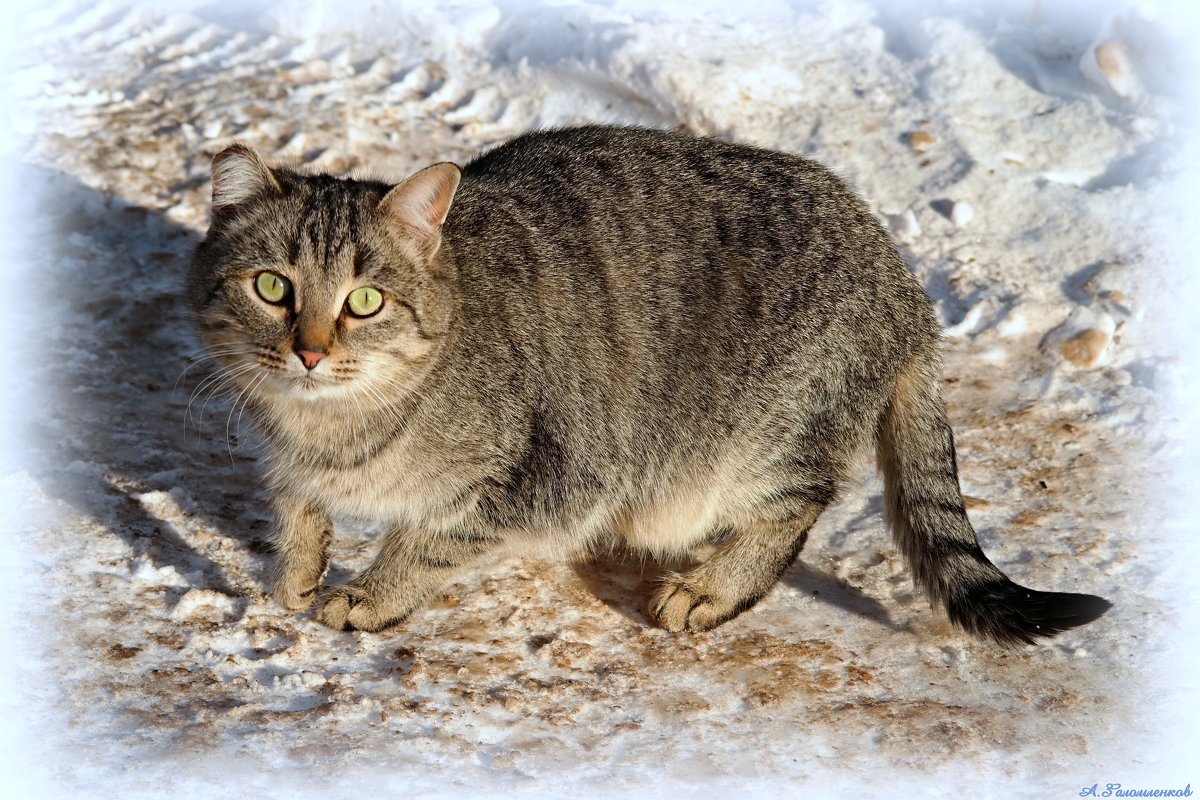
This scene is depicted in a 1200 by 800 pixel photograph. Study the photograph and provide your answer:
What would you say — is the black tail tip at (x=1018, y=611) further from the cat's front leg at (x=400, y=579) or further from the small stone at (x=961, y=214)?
the small stone at (x=961, y=214)

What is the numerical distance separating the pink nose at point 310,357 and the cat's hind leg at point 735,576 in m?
1.24

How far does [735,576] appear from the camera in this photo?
367cm

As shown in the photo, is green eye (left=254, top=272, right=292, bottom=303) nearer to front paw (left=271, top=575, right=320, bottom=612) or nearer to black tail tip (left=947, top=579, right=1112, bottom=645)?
front paw (left=271, top=575, right=320, bottom=612)

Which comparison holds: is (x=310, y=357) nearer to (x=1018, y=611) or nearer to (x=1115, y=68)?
(x=1018, y=611)

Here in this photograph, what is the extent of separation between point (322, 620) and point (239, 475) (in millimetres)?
900

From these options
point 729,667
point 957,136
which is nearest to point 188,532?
point 729,667

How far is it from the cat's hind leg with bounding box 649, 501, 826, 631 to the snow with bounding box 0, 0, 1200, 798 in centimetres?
7

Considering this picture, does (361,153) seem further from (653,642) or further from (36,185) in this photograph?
(653,642)

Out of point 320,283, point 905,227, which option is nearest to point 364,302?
point 320,283

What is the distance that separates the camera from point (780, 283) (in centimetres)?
369

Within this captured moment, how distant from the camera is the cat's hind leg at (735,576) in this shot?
359cm

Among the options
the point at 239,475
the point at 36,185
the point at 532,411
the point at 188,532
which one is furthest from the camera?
the point at 36,185

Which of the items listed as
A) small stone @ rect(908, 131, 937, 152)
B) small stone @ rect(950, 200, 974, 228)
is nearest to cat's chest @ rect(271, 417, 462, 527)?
small stone @ rect(950, 200, 974, 228)

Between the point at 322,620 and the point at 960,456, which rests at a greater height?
the point at 960,456
